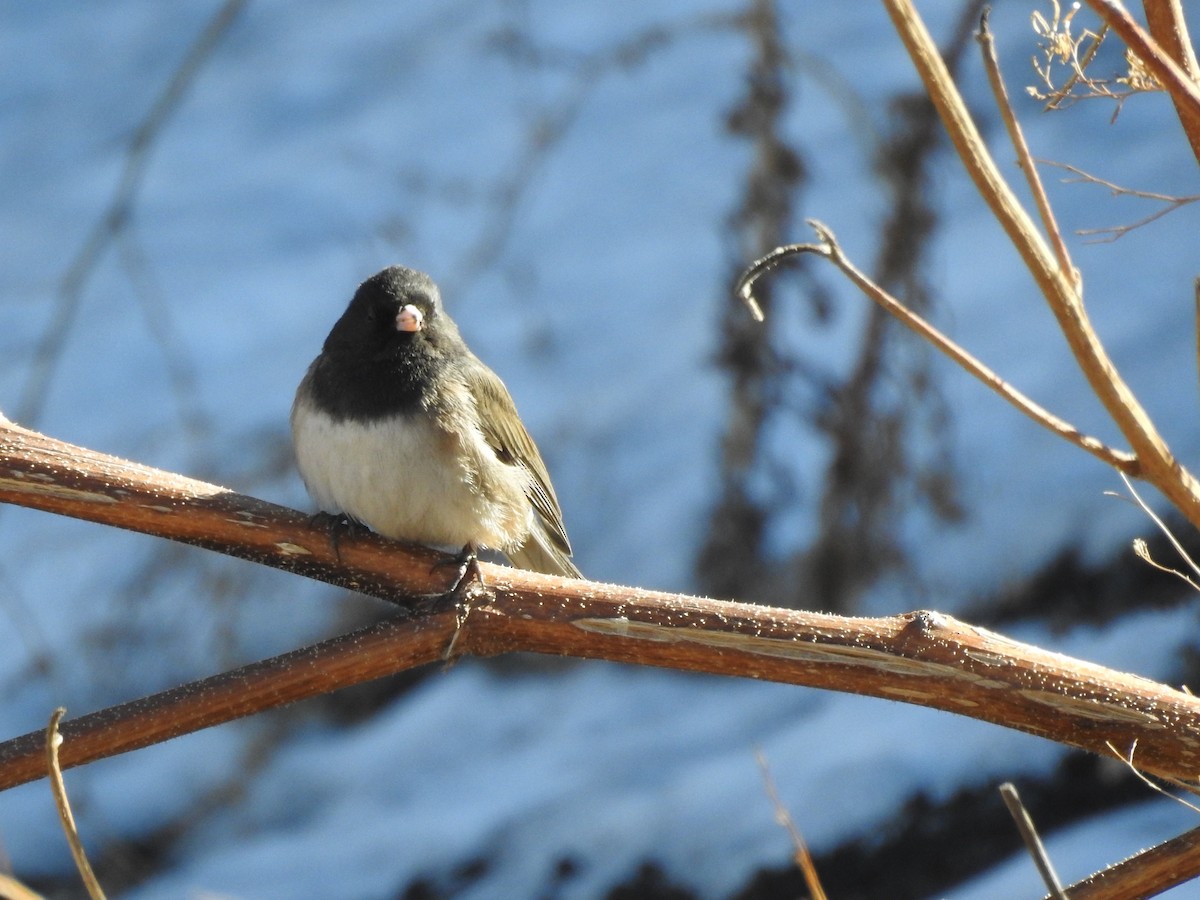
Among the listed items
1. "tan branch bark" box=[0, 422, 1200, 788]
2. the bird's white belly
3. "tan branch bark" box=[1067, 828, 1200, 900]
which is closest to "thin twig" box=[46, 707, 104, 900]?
"tan branch bark" box=[0, 422, 1200, 788]

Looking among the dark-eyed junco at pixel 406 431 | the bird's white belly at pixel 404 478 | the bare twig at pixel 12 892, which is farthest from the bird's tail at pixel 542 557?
the bare twig at pixel 12 892

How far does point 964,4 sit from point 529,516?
2403 millimetres

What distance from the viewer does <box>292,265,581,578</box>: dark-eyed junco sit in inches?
104

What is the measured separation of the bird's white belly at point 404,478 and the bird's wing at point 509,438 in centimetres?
16

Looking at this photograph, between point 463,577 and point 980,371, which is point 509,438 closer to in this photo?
point 463,577

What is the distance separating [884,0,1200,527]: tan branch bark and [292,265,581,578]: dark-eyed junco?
1.47 m

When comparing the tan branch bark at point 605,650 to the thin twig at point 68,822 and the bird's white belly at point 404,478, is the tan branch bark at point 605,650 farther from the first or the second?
the bird's white belly at point 404,478

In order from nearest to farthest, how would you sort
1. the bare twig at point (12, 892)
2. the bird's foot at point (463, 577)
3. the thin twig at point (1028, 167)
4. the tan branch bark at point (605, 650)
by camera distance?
the bare twig at point (12, 892), the thin twig at point (1028, 167), the tan branch bark at point (605, 650), the bird's foot at point (463, 577)

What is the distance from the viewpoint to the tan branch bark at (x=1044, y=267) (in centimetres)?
→ 124

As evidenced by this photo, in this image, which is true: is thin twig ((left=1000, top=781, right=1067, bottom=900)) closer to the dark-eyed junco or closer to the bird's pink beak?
the dark-eyed junco

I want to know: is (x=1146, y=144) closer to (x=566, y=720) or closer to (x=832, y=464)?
(x=832, y=464)

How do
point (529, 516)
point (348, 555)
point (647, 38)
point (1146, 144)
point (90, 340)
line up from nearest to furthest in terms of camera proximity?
point (348, 555) < point (529, 516) < point (1146, 144) < point (647, 38) < point (90, 340)

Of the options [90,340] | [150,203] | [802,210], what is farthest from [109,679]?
[802,210]

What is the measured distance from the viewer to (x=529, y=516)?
3.01 metres
